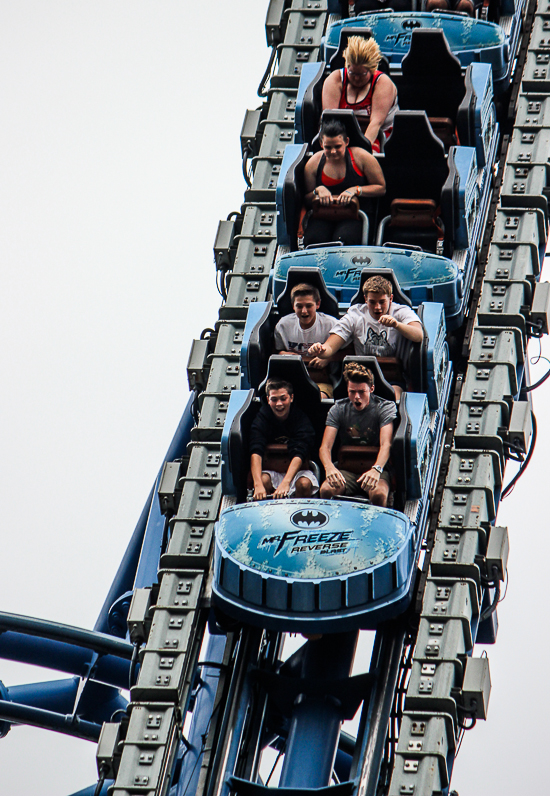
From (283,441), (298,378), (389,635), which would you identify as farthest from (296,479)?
(389,635)

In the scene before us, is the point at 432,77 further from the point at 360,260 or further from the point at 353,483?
the point at 353,483

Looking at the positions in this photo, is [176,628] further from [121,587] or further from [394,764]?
[121,587]

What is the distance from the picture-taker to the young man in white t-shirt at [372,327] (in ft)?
53.3

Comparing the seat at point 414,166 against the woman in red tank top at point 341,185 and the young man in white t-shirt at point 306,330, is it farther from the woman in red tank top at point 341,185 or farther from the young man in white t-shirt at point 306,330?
the young man in white t-shirt at point 306,330

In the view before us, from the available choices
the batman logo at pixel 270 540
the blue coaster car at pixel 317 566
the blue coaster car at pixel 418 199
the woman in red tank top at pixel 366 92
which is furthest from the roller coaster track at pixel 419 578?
the batman logo at pixel 270 540

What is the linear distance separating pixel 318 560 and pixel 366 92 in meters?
5.55

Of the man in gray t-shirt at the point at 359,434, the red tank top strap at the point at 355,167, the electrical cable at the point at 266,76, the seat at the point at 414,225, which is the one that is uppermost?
the electrical cable at the point at 266,76

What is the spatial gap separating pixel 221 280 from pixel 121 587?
3756 mm

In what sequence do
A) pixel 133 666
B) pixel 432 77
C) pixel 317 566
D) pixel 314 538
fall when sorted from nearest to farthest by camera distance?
1. pixel 317 566
2. pixel 314 538
3. pixel 133 666
4. pixel 432 77

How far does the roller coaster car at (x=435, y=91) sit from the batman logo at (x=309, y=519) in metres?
4.79

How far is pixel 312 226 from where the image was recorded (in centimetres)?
1806

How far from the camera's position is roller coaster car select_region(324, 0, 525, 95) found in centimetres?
1975

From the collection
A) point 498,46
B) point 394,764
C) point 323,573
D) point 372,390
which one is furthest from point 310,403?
point 498,46

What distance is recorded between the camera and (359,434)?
15.6 m
